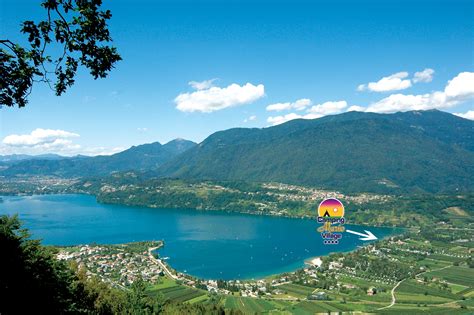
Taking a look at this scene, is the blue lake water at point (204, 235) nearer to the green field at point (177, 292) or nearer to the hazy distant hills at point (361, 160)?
the green field at point (177, 292)

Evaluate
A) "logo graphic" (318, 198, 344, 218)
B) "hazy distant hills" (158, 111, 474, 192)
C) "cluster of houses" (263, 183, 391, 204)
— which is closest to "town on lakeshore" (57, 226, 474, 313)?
"logo graphic" (318, 198, 344, 218)

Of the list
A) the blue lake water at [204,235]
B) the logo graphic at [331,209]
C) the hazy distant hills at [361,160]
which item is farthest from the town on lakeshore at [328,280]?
the hazy distant hills at [361,160]

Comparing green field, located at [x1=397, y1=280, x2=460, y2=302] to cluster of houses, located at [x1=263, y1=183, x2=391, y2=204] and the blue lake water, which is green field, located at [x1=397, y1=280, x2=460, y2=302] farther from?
cluster of houses, located at [x1=263, y1=183, x2=391, y2=204]

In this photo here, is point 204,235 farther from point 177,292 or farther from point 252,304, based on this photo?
point 252,304

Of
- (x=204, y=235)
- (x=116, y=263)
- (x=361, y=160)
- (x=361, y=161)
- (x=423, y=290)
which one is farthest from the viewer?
(x=361, y=160)

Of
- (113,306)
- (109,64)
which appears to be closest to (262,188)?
(113,306)

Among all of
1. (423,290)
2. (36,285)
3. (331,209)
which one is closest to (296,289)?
(331,209)
